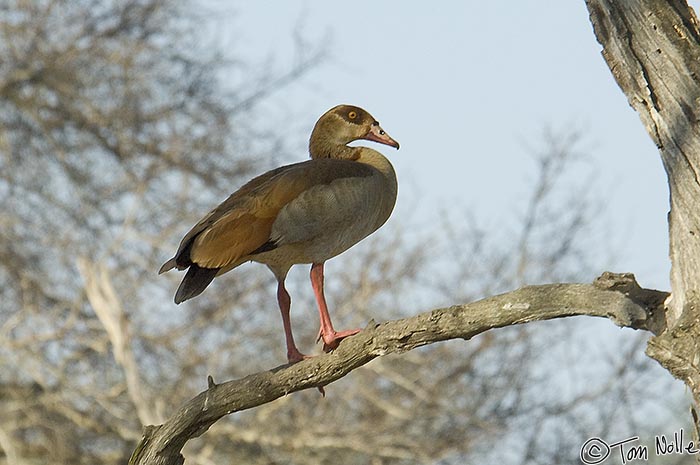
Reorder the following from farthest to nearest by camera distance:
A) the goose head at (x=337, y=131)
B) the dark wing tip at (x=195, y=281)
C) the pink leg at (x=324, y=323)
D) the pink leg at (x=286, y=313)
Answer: the goose head at (x=337, y=131) < the pink leg at (x=286, y=313) < the pink leg at (x=324, y=323) < the dark wing tip at (x=195, y=281)

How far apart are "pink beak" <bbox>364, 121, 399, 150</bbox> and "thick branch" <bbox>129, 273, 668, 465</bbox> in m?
2.07

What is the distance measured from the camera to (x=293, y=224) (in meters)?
5.81

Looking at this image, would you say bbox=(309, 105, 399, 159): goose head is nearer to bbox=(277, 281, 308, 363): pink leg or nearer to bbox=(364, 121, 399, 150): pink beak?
bbox=(364, 121, 399, 150): pink beak

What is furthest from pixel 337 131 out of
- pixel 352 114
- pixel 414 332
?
pixel 414 332

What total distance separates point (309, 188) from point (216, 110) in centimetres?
Answer: 1022

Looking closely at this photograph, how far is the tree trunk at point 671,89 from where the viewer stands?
4.46 meters

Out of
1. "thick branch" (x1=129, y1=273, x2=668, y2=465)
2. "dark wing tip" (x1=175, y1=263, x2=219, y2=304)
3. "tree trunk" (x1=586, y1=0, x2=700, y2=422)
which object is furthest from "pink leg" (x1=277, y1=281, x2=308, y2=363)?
"tree trunk" (x1=586, y1=0, x2=700, y2=422)

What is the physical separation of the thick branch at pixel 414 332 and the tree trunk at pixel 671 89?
177mm

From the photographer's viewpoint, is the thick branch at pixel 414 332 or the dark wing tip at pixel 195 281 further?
the dark wing tip at pixel 195 281

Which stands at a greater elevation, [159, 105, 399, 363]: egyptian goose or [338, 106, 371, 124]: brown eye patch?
[338, 106, 371, 124]: brown eye patch

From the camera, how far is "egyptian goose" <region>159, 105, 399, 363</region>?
555 centimetres

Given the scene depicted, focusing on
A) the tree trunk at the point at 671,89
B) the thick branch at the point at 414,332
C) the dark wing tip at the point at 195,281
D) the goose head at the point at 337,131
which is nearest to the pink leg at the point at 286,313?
the dark wing tip at the point at 195,281

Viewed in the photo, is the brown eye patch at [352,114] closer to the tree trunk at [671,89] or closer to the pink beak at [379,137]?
the pink beak at [379,137]

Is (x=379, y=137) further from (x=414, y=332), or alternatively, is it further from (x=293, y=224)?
(x=414, y=332)
